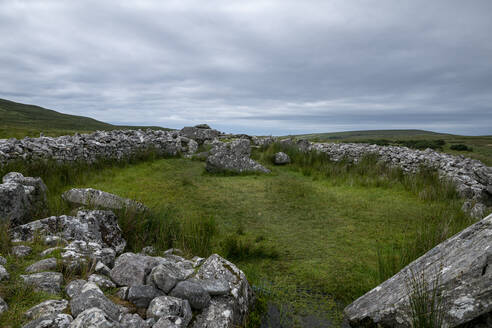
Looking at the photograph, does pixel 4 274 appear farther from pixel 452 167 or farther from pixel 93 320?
pixel 452 167

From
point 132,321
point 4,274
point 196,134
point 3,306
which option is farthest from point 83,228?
point 196,134

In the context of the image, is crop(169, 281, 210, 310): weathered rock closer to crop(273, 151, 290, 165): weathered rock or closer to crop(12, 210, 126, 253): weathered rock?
crop(12, 210, 126, 253): weathered rock

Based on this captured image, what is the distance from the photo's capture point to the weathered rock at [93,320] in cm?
190

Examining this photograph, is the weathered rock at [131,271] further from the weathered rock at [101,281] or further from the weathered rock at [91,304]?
the weathered rock at [91,304]

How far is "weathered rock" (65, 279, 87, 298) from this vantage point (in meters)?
2.43

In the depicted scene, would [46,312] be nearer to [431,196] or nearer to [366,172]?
[431,196]

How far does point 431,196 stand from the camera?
305 inches

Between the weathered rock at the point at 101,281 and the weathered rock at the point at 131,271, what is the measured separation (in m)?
0.08

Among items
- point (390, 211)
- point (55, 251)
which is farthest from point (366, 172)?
point (55, 251)

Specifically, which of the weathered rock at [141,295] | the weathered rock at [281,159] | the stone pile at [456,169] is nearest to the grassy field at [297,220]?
the stone pile at [456,169]

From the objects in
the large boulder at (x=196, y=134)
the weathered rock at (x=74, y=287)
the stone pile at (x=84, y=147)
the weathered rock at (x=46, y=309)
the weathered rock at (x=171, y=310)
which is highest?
the large boulder at (x=196, y=134)

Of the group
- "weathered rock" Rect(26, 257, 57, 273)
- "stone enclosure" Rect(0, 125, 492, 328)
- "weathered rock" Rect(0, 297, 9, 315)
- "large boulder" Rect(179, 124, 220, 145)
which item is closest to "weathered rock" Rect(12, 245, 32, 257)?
"stone enclosure" Rect(0, 125, 492, 328)

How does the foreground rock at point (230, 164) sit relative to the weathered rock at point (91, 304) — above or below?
above

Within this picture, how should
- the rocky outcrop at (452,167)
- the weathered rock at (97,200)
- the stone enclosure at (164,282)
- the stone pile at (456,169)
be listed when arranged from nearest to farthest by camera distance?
the stone enclosure at (164,282)
the weathered rock at (97,200)
the stone pile at (456,169)
the rocky outcrop at (452,167)
